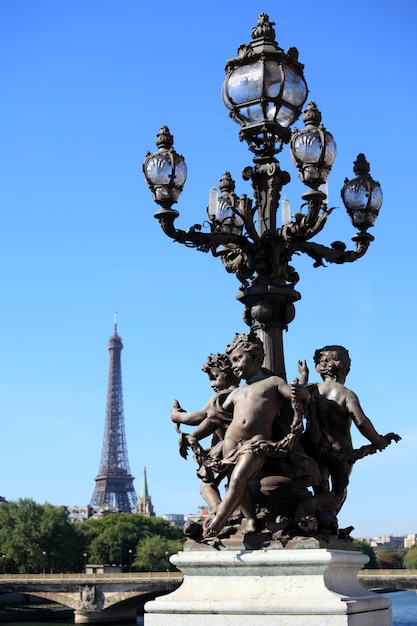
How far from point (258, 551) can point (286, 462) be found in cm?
71

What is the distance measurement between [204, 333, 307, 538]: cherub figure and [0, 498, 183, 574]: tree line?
73.6 meters

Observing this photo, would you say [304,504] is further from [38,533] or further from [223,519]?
[38,533]

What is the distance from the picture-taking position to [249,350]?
820 cm

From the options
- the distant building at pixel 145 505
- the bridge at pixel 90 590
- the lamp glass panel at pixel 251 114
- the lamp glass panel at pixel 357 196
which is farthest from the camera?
the distant building at pixel 145 505

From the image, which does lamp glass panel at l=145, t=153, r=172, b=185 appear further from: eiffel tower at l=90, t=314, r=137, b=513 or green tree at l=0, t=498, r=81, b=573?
eiffel tower at l=90, t=314, r=137, b=513

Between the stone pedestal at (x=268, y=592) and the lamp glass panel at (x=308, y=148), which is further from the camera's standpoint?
the lamp glass panel at (x=308, y=148)

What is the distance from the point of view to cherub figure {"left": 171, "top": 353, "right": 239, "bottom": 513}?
818 cm

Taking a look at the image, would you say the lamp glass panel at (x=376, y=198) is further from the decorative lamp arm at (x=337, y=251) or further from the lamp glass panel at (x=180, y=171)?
the lamp glass panel at (x=180, y=171)

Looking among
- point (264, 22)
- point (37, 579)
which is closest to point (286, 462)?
point (264, 22)

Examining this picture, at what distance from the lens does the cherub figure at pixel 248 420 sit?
7.70 metres

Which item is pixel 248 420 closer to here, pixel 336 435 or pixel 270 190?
pixel 336 435

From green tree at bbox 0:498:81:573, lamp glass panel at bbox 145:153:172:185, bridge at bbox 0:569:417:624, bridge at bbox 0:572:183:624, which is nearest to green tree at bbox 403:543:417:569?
green tree at bbox 0:498:81:573

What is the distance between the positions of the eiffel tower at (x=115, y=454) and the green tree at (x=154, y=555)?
52.7 m

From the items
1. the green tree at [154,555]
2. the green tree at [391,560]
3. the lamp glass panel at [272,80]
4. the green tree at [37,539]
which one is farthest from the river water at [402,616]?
the lamp glass panel at [272,80]
